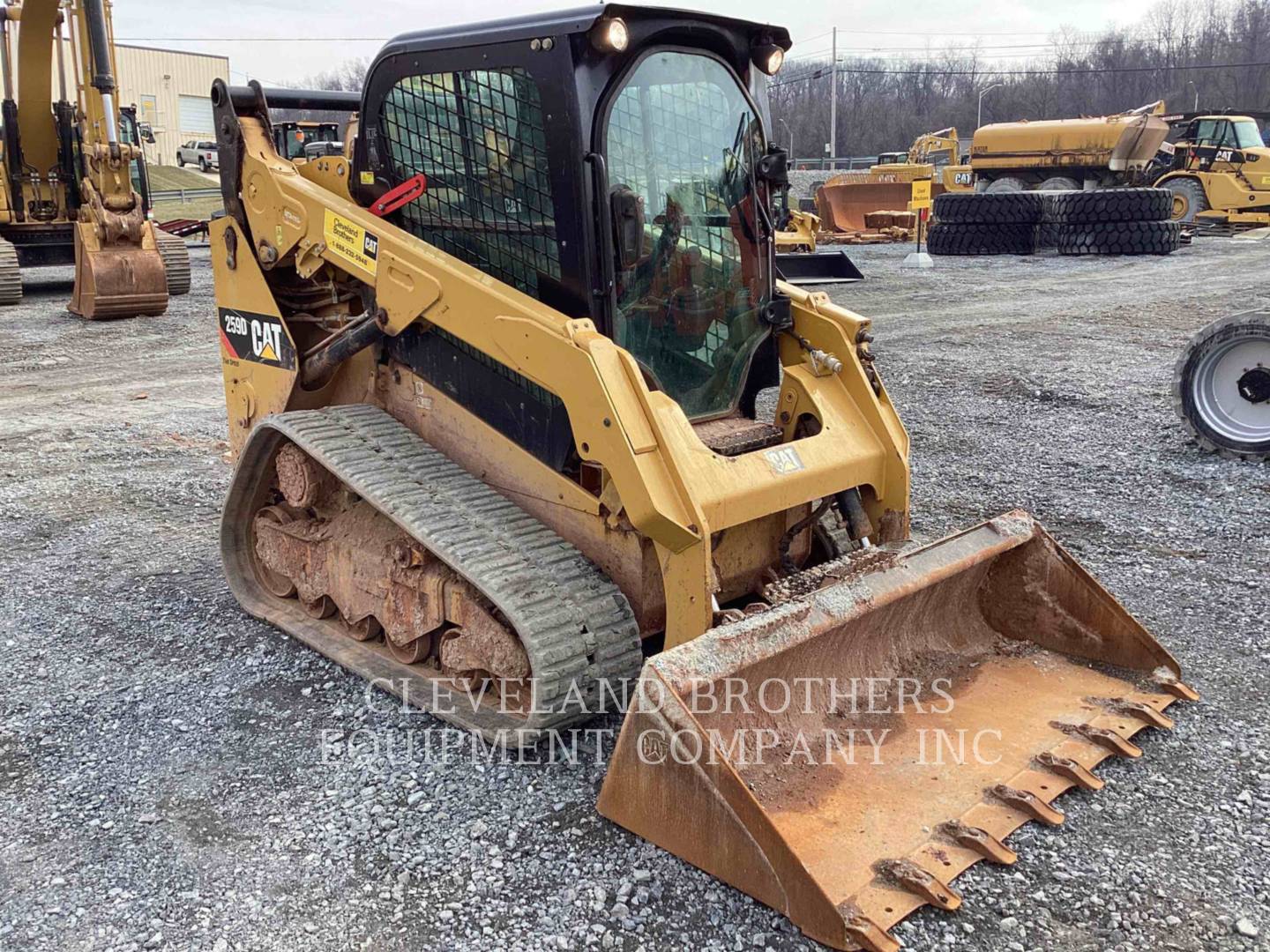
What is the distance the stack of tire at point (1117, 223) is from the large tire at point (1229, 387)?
1288 cm

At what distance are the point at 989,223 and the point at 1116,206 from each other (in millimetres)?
2057

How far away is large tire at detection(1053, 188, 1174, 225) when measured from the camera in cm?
1809

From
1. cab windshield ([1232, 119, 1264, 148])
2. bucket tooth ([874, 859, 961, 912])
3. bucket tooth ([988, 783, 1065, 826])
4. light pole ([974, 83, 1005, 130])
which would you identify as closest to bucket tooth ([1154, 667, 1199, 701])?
bucket tooth ([988, 783, 1065, 826])

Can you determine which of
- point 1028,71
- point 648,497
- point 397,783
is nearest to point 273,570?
point 397,783

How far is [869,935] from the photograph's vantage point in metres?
2.45

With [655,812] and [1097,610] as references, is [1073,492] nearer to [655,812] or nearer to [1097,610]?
[1097,610]

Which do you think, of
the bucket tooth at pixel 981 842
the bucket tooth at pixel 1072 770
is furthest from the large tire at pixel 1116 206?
the bucket tooth at pixel 981 842

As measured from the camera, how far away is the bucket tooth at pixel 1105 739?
3.23m

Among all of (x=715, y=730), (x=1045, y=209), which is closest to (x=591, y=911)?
(x=715, y=730)

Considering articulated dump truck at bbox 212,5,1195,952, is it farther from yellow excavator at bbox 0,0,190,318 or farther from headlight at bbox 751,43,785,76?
yellow excavator at bbox 0,0,190,318

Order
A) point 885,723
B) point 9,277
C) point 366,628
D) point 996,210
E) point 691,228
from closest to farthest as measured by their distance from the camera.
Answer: point 885,723 → point 691,228 → point 366,628 → point 9,277 → point 996,210

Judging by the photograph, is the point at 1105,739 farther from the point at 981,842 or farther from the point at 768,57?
the point at 768,57

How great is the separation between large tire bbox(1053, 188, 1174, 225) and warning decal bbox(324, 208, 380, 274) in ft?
55.4

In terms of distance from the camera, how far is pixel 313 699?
3736mm
